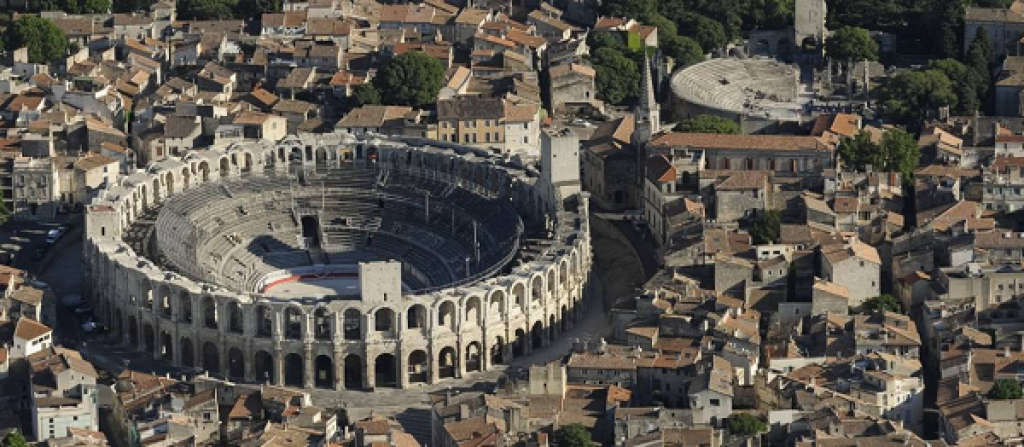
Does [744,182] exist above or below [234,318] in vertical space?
above

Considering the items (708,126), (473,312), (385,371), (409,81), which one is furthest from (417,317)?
(409,81)

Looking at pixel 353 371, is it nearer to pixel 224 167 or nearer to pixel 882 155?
pixel 224 167

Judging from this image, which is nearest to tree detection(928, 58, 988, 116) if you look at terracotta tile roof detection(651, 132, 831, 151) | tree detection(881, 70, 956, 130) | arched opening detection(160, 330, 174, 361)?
tree detection(881, 70, 956, 130)

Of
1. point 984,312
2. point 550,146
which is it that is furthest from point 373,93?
point 984,312

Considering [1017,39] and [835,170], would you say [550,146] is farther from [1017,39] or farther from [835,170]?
[1017,39]

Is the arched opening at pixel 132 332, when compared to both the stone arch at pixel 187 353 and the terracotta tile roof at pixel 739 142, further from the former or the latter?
the terracotta tile roof at pixel 739 142

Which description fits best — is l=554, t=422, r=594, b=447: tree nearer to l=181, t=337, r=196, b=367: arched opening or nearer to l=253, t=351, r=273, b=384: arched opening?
l=253, t=351, r=273, b=384: arched opening

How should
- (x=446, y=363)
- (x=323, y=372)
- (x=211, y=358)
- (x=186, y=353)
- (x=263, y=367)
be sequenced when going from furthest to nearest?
(x=186, y=353)
(x=211, y=358)
(x=446, y=363)
(x=263, y=367)
(x=323, y=372)
